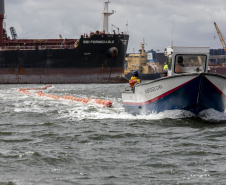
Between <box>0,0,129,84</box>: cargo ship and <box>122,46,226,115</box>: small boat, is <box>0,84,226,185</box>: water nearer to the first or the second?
<box>122,46,226,115</box>: small boat

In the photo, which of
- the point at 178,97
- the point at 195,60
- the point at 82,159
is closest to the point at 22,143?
the point at 82,159

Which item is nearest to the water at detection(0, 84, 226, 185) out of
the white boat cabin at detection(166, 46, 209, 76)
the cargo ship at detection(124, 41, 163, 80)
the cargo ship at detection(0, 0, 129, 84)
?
the white boat cabin at detection(166, 46, 209, 76)

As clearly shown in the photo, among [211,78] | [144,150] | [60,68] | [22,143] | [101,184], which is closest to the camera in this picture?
[101,184]

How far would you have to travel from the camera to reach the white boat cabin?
16.7 meters

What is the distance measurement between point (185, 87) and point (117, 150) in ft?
16.5

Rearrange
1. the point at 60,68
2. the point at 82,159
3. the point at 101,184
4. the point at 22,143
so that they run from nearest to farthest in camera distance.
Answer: the point at 101,184, the point at 82,159, the point at 22,143, the point at 60,68

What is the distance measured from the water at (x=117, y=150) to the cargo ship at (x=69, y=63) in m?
49.9

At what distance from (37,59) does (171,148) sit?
5841cm

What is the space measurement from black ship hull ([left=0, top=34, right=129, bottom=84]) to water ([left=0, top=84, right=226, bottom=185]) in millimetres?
49911

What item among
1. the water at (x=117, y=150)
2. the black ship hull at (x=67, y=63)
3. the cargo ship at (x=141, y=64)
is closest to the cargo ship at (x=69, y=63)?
the black ship hull at (x=67, y=63)

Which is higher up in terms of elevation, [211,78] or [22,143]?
[211,78]

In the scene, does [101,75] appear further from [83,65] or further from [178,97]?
[178,97]

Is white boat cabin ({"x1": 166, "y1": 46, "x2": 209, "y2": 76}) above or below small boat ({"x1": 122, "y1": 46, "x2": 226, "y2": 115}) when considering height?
above

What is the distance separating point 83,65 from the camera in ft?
223
